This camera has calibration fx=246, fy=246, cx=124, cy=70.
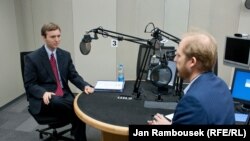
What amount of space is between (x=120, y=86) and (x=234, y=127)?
1.31 metres

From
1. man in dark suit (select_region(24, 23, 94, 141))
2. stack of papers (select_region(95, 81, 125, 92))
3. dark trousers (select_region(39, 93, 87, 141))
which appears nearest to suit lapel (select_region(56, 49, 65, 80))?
man in dark suit (select_region(24, 23, 94, 141))

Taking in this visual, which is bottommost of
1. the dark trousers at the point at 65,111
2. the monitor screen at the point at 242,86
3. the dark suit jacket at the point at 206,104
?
the dark trousers at the point at 65,111

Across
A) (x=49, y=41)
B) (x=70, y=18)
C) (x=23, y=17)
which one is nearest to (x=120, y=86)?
(x=49, y=41)

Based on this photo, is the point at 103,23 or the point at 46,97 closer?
the point at 46,97

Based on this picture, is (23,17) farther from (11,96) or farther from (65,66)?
(65,66)

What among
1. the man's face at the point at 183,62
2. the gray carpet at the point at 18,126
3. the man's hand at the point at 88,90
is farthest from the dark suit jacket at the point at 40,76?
the man's face at the point at 183,62

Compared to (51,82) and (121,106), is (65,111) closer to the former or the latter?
(51,82)

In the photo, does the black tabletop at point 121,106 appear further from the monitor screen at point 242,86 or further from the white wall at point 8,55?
the white wall at point 8,55

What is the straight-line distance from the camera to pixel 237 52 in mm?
2305

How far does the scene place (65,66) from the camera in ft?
8.11

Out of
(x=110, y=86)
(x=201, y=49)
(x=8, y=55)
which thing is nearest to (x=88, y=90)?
(x=110, y=86)

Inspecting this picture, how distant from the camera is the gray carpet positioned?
9.19 feet

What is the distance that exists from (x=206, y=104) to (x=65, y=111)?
4.94ft

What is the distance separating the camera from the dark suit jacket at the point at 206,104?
3.58 ft
